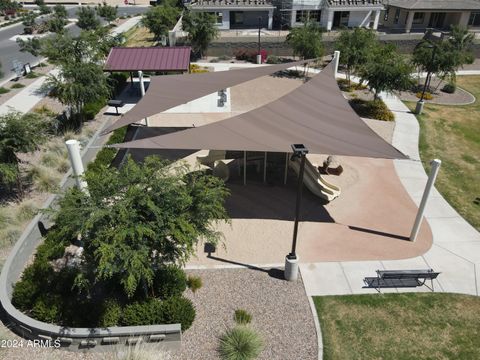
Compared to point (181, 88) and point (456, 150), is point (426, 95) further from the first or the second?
point (181, 88)

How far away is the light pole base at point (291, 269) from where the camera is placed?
11086mm

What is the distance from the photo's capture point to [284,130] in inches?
513

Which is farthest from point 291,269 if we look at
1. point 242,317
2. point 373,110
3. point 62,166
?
point 373,110

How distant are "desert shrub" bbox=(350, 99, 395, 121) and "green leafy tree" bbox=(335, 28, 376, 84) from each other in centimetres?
382

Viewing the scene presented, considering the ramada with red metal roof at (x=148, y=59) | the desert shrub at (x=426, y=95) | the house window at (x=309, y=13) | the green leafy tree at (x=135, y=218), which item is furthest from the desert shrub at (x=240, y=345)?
the house window at (x=309, y=13)

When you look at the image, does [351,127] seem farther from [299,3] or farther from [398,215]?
[299,3]

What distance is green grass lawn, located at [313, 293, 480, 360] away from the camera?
31.3ft

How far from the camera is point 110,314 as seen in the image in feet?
31.1

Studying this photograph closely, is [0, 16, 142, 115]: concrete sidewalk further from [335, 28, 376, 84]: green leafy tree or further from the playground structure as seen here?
[335, 28, 376, 84]: green leafy tree

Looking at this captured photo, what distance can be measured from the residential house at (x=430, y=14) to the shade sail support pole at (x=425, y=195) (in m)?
40.1

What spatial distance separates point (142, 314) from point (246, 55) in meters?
29.7

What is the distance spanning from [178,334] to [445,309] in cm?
755

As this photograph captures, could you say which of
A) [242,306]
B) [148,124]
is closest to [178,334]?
[242,306]

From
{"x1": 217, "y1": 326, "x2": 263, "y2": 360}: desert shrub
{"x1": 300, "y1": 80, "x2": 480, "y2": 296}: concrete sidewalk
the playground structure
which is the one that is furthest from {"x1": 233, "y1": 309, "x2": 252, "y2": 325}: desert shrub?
the playground structure
